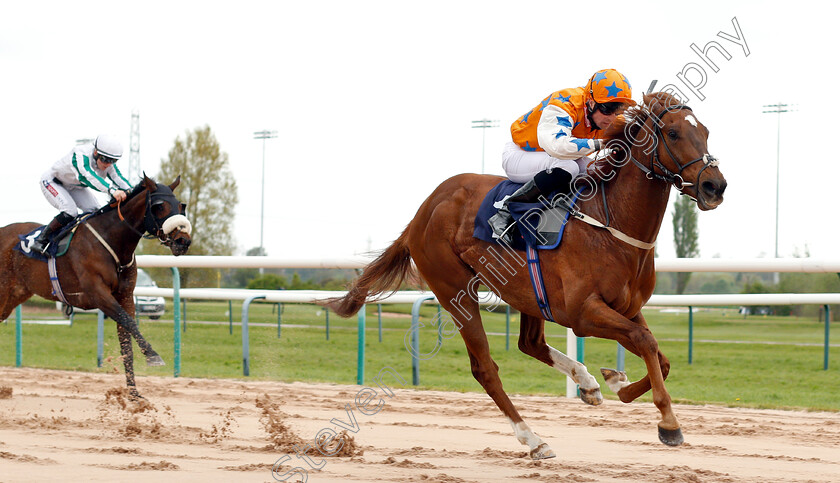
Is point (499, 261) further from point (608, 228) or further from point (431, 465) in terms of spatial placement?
point (431, 465)

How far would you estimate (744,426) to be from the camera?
17.5 ft

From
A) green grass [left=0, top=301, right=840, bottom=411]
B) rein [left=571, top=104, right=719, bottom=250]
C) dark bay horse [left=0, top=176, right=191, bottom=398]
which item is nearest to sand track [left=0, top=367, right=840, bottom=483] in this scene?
dark bay horse [left=0, top=176, right=191, bottom=398]

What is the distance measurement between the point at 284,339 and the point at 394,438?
5.29 m

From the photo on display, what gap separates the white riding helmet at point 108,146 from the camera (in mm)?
6895

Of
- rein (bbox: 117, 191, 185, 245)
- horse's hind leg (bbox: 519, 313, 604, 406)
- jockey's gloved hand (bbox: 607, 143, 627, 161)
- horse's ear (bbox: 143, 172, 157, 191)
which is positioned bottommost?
horse's hind leg (bbox: 519, 313, 604, 406)

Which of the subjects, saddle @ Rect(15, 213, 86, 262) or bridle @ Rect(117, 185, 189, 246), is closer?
bridle @ Rect(117, 185, 189, 246)

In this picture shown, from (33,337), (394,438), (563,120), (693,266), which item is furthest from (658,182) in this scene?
(33,337)

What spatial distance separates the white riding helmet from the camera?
6.89 meters

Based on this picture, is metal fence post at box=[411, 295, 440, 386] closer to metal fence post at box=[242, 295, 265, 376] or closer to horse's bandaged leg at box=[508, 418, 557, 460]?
metal fence post at box=[242, 295, 265, 376]

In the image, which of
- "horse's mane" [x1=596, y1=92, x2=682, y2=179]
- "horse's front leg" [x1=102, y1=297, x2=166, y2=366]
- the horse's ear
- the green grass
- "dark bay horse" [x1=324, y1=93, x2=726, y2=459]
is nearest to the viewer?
"dark bay horse" [x1=324, y1=93, x2=726, y2=459]

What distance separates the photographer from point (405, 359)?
10336 millimetres

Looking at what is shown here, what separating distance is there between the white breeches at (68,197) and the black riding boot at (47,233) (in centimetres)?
9

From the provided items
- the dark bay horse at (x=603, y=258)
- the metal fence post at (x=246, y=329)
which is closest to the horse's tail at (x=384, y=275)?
the dark bay horse at (x=603, y=258)

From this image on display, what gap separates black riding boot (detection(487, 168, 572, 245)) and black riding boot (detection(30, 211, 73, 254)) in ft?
14.2
